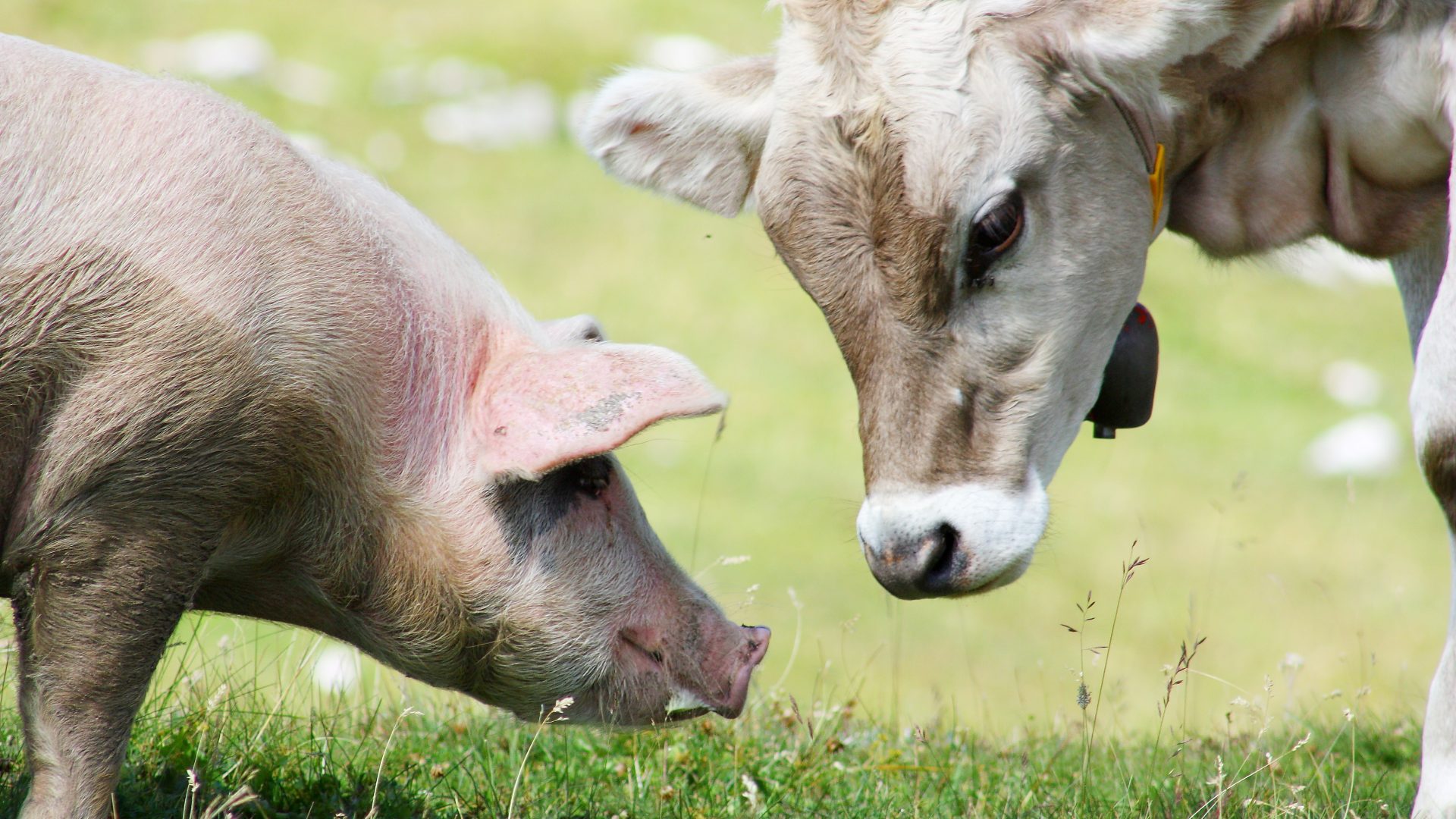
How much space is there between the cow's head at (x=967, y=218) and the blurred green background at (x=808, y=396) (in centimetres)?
542

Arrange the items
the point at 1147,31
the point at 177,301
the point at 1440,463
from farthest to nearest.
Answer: the point at 1147,31
the point at 177,301
the point at 1440,463

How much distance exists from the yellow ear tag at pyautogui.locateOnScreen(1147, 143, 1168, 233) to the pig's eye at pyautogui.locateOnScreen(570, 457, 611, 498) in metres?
1.71

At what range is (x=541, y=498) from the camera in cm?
408

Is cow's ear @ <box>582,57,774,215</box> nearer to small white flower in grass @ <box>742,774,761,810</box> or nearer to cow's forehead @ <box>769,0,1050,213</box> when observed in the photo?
cow's forehead @ <box>769,0,1050,213</box>

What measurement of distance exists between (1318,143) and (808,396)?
61.6ft

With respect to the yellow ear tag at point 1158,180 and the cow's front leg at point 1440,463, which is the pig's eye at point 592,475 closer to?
the yellow ear tag at point 1158,180

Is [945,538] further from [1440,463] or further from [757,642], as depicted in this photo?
[1440,463]

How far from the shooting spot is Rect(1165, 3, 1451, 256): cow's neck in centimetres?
379

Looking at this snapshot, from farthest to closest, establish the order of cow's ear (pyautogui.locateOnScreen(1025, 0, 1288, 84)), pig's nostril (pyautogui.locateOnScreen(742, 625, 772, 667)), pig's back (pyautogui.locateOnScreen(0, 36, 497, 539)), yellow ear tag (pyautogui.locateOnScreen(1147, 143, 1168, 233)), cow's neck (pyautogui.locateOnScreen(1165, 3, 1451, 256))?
pig's nostril (pyautogui.locateOnScreen(742, 625, 772, 667)) < yellow ear tag (pyautogui.locateOnScreen(1147, 143, 1168, 233)) < cow's neck (pyautogui.locateOnScreen(1165, 3, 1451, 256)) < cow's ear (pyautogui.locateOnScreen(1025, 0, 1288, 84)) < pig's back (pyautogui.locateOnScreen(0, 36, 497, 539))

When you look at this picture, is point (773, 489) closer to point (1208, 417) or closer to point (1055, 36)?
point (1208, 417)

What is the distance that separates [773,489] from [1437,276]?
1636 cm

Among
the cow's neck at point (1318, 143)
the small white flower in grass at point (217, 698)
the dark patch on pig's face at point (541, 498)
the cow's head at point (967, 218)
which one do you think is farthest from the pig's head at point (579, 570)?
the cow's neck at point (1318, 143)

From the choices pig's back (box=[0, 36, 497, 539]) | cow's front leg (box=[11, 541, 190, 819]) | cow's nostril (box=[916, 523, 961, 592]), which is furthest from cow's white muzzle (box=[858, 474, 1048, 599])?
cow's front leg (box=[11, 541, 190, 819])

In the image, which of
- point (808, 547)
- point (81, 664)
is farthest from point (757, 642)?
point (808, 547)
